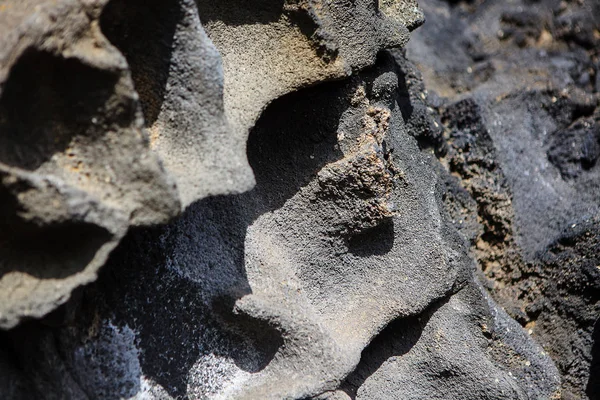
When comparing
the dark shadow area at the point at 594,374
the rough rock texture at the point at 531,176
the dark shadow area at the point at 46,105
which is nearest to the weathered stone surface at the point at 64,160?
the dark shadow area at the point at 46,105

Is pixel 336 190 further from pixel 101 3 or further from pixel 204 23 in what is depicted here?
pixel 101 3

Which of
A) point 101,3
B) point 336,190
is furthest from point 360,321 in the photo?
point 101,3

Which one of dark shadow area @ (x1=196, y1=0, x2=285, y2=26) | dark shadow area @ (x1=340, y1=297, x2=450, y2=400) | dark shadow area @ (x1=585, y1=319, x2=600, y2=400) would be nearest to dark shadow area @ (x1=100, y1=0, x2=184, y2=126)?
dark shadow area @ (x1=196, y1=0, x2=285, y2=26)

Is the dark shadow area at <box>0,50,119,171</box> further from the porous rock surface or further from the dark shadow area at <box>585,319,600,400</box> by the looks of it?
the dark shadow area at <box>585,319,600,400</box>

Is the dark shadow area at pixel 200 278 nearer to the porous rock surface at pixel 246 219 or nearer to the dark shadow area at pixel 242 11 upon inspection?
the porous rock surface at pixel 246 219

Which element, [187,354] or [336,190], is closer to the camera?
[187,354]

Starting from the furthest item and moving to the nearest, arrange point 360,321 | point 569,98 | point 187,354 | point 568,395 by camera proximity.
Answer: point 569,98 < point 568,395 < point 360,321 < point 187,354
